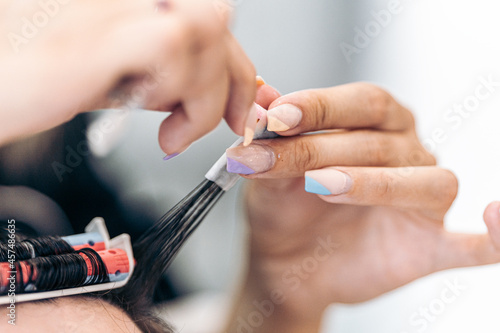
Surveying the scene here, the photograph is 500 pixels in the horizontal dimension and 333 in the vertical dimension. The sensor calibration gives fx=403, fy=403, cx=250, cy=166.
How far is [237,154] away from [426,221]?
29 cm

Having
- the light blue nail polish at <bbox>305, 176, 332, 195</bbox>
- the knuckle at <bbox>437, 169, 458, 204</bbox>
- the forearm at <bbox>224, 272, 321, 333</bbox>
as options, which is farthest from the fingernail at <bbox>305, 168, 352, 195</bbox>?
the forearm at <bbox>224, 272, 321, 333</bbox>

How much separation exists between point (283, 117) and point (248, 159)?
0.17 feet

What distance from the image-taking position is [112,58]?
0.83 ft

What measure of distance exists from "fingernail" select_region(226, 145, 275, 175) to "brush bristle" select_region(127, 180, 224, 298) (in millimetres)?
67

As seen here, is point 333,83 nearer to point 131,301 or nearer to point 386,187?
point 386,187

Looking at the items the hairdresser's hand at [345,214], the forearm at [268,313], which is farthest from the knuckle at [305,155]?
the forearm at [268,313]

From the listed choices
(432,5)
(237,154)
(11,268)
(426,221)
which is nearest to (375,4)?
(432,5)

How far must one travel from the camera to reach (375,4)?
84 centimetres

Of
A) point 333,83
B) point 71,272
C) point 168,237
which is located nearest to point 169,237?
point 168,237

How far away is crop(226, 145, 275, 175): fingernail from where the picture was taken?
351mm

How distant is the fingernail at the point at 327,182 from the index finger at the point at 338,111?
0.04 metres

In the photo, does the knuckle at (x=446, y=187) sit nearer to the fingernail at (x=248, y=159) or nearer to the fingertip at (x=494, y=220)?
the fingertip at (x=494, y=220)

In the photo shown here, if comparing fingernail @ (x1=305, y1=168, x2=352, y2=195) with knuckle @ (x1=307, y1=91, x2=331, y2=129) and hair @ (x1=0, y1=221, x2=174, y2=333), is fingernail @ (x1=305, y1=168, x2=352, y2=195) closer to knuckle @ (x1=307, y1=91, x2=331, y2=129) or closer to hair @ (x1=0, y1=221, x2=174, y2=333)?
knuckle @ (x1=307, y1=91, x2=331, y2=129)

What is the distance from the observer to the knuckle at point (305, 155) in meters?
0.39
